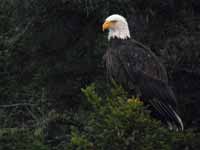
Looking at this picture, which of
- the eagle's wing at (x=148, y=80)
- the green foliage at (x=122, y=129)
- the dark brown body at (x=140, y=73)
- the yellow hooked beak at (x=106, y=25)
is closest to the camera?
the green foliage at (x=122, y=129)

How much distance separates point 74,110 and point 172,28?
6.02 feet

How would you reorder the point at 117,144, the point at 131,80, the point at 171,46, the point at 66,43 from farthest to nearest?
the point at 66,43 → the point at 171,46 → the point at 131,80 → the point at 117,144

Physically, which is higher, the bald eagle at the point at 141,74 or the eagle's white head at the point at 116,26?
the eagle's white head at the point at 116,26

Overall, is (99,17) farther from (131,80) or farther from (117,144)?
(117,144)

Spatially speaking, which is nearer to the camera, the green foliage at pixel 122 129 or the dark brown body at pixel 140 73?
the green foliage at pixel 122 129

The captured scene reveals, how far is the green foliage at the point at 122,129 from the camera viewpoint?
7.85 metres

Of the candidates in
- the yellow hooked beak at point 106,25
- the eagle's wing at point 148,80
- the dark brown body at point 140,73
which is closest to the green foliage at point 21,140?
the dark brown body at point 140,73

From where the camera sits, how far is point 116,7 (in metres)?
11.0

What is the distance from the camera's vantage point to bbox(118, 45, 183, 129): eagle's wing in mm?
9297

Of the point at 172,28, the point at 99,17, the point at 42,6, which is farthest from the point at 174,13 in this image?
the point at 42,6

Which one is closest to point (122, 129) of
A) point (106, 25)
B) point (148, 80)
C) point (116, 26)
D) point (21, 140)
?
point (148, 80)

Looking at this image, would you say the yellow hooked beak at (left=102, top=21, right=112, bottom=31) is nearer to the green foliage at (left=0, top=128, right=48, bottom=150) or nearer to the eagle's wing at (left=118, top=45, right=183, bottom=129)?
the eagle's wing at (left=118, top=45, right=183, bottom=129)

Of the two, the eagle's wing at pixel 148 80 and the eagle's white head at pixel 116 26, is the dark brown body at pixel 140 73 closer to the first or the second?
the eagle's wing at pixel 148 80

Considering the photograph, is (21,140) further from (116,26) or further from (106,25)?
(116,26)
